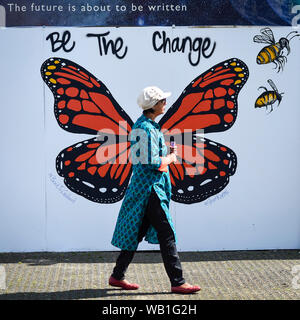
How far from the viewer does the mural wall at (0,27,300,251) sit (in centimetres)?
782

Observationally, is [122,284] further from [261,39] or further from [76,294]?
[261,39]

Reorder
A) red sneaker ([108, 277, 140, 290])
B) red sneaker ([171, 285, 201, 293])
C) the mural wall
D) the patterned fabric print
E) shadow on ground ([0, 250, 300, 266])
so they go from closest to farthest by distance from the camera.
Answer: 1. the patterned fabric print
2. red sneaker ([171, 285, 201, 293])
3. red sneaker ([108, 277, 140, 290])
4. shadow on ground ([0, 250, 300, 266])
5. the mural wall

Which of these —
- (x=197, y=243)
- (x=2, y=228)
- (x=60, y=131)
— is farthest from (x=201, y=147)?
(x=2, y=228)

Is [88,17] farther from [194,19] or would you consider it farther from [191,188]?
[191,188]

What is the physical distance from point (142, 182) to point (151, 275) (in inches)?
48.9

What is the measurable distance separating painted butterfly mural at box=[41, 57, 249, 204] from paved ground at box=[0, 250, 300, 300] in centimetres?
77

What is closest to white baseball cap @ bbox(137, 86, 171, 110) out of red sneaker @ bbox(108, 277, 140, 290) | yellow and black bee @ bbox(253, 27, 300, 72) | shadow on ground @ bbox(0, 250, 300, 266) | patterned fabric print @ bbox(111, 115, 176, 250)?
patterned fabric print @ bbox(111, 115, 176, 250)

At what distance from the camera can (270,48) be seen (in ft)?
25.8

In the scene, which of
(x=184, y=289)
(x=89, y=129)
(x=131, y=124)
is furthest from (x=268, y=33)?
(x=184, y=289)

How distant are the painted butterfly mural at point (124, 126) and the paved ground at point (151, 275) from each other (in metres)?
0.77
